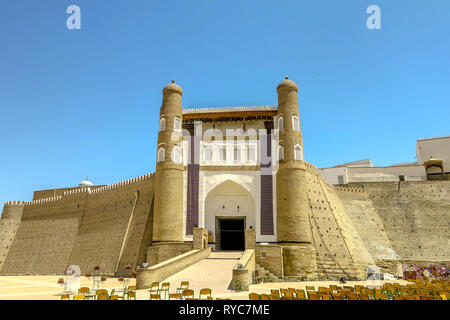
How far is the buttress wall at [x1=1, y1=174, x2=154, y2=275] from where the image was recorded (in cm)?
2319

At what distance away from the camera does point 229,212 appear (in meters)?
22.7

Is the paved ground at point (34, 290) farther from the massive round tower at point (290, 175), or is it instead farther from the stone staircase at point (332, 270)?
the stone staircase at point (332, 270)

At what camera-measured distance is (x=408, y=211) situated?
101 feet

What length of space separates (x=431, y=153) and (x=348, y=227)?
16.6 m

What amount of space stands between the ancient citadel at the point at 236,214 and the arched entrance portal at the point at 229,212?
0.20ft

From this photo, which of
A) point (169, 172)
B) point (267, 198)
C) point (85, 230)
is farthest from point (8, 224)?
point (267, 198)

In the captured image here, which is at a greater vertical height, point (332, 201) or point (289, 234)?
point (332, 201)

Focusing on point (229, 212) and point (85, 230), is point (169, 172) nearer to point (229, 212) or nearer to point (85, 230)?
point (229, 212)

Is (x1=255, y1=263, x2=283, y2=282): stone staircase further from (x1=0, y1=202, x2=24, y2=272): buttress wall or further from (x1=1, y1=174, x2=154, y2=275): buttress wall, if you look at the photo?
(x1=0, y1=202, x2=24, y2=272): buttress wall

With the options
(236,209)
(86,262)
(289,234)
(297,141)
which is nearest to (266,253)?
(289,234)

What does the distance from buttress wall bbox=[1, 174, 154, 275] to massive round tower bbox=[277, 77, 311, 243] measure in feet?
25.6

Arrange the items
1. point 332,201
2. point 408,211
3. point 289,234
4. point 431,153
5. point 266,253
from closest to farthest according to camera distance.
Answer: point 266,253 → point 289,234 → point 332,201 → point 408,211 → point 431,153
